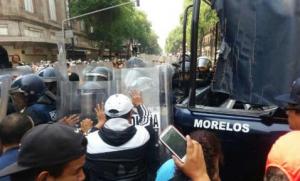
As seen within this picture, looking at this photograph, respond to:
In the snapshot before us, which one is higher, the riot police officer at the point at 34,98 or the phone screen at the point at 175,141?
the phone screen at the point at 175,141

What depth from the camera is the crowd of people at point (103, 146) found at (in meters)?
1.51

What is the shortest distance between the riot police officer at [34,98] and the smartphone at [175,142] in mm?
2266

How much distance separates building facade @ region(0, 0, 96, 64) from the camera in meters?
24.5

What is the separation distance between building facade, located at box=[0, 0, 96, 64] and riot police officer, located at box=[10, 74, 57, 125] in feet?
70.8

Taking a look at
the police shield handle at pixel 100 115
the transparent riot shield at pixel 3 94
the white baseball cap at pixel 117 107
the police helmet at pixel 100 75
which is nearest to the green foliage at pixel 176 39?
the police helmet at pixel 100 75

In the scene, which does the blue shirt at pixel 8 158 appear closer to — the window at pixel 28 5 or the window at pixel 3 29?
the window at pixel 3 29

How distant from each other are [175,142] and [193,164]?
149 mm

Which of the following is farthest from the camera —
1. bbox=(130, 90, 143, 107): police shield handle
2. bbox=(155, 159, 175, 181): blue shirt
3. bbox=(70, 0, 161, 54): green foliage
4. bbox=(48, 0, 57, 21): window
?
bbox=(70, 0, 161, 54): green foliage

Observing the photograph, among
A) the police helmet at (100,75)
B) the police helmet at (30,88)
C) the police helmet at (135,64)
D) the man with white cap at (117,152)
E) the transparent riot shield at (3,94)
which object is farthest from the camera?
the police helmet at (135,64)

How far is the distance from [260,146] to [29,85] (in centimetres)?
233

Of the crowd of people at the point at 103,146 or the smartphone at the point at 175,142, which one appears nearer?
the crowd of people at the point at 103,146

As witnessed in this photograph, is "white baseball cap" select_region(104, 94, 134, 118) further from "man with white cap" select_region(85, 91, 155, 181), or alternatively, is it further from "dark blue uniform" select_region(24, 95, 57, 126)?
"dark blue uniform" select_region(24, 95, 57, 126)

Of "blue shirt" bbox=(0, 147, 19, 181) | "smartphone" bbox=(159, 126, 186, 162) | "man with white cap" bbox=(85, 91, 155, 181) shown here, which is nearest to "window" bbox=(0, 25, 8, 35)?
"man with white cap" bbox=(85, 91, 155, 181)

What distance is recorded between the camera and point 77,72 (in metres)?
6.13
